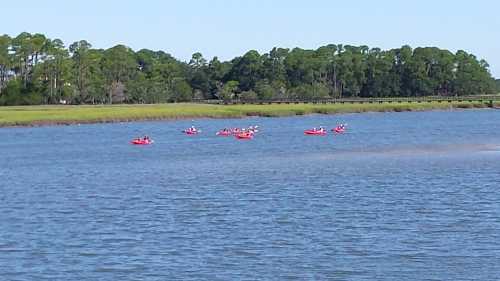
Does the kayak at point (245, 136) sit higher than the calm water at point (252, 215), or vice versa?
the calm water at point (252, 215)

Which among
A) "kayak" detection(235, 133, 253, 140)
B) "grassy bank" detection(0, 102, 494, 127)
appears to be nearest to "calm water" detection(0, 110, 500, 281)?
"kayak" detection(235, 133, 253, 140)

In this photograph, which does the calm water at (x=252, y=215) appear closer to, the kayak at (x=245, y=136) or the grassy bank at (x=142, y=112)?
the kayak at (x=245, y=136)

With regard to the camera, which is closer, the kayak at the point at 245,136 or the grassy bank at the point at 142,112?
the kayak at the point at 245,136

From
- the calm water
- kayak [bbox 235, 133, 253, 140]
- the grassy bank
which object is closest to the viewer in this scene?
the calm water

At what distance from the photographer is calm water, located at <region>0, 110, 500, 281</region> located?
31109 millimetres

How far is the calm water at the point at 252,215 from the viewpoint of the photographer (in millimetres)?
31109

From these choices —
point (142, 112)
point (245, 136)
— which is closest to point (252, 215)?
point (245, 136)

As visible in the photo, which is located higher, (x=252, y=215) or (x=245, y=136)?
(x=252, y=215)

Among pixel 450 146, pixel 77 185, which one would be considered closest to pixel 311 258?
pixel 77 185

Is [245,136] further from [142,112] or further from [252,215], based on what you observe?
[252,215]

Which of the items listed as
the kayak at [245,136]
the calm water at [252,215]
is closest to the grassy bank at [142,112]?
the kayak at [245,136]

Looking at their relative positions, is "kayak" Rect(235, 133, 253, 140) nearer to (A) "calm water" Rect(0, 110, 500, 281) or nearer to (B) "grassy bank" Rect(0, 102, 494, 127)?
(A) "calm water" Rect(0, 110, 500, 281)

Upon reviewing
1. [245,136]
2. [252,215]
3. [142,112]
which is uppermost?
[252,215]

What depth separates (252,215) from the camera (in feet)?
133
